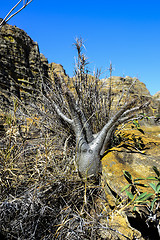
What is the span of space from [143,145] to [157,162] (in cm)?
32

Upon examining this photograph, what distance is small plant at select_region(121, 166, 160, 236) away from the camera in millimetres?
962

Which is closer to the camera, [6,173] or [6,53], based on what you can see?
[6,173]

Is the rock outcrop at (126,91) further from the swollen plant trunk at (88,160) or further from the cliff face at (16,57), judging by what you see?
the cliff face at (16,57)

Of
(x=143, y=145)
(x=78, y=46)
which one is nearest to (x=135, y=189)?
(x=143, y=145)

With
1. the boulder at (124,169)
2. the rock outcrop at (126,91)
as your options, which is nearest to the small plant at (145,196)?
the boulder at (124,169)

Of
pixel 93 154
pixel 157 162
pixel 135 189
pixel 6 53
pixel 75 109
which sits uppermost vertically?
pixel 6 53

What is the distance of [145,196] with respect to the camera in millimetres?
1011

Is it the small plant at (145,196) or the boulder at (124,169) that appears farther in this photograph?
the boulder at (124,169)

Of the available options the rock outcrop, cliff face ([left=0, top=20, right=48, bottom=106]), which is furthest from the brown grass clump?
cliff face ([left=0, top=20, right=48, bottom=106])

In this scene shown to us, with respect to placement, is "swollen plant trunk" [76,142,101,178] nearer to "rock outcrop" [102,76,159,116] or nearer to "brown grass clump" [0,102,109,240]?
"brown grass clump" [0,102,109,240]

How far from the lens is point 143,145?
65.5 inches

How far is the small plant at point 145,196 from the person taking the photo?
96cm

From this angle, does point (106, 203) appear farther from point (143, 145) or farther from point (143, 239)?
point (143, 145)

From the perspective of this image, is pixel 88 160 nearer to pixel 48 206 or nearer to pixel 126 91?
pixel 48 206
